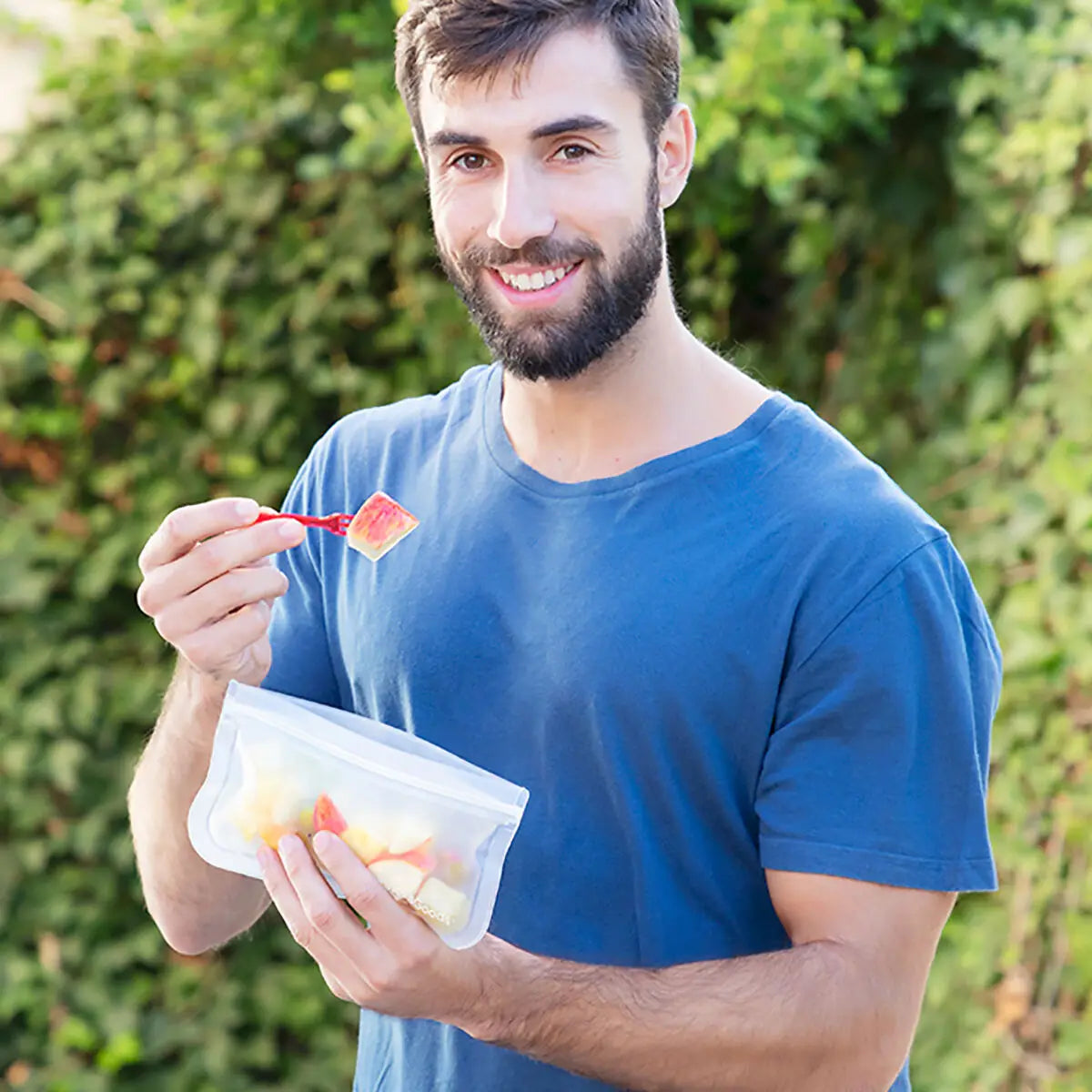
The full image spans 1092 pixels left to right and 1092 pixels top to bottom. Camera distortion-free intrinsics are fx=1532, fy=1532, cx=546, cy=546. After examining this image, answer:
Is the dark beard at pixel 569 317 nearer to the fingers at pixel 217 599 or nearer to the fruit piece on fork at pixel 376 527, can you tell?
the fruit piece on fork at pixel 376 527

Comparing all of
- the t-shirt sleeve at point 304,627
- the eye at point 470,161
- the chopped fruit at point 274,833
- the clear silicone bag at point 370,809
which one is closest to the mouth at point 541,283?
the eye at point 470,161

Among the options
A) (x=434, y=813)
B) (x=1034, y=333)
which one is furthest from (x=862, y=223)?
(x=434, y=813)

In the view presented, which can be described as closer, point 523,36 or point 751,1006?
point 751,1006

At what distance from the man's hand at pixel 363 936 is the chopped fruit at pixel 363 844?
0.03 m

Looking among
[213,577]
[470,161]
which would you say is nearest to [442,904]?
[213,577]

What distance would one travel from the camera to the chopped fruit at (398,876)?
1.30 m

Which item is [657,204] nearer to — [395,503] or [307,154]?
[395,503]

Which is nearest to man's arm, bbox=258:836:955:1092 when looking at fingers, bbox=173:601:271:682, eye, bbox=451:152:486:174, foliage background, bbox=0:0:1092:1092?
fingers, bbox=173:601:271:682

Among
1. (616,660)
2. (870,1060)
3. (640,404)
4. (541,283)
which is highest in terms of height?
(541,283)

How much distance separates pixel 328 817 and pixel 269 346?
205 cm

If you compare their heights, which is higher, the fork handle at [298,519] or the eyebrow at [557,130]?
the eyebrow at [557,130]

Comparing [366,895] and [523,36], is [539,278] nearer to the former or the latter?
[523,36]

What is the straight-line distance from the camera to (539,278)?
1.55 m

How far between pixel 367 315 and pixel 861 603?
1988mm
